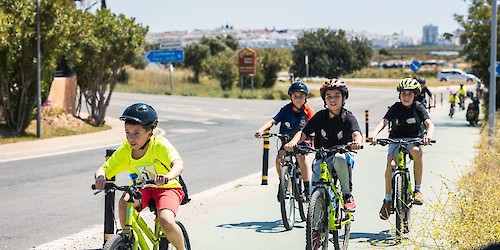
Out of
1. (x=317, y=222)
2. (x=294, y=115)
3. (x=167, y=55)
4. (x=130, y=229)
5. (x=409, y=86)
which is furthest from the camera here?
(x=167, y=55)

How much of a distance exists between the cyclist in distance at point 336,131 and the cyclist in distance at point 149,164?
2084 millimetres

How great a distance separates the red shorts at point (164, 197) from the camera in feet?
20.1

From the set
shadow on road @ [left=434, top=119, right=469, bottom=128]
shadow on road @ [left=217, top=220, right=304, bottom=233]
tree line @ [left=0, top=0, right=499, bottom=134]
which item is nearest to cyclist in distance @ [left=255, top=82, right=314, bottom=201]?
shadow on road @ [left=217, top=220, right=304, bottom=233]

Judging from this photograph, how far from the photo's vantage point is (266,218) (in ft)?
33.7

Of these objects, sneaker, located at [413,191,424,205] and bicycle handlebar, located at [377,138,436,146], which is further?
sneaker, located at [413,191,424,205]

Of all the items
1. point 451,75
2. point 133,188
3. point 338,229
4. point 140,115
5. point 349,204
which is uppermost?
point 140,115

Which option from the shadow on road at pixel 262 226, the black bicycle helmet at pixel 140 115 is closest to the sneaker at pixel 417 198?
the shadow on road at pixel 262 226

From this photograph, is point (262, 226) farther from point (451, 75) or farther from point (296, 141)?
point (451, 75)

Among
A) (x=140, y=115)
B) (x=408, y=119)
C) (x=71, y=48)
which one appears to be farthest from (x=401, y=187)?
(x=71, y=48)

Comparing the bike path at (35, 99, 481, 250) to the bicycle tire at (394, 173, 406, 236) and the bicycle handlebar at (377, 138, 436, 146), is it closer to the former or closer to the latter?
the bicycle tire at (394, 173, 406, 236)

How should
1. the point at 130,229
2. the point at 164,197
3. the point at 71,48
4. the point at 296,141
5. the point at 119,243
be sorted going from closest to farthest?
1. the point at 119,243
2. the point at 130,229
3. the point at 164,197
4. the point at 296,141
5. the point at 71,48

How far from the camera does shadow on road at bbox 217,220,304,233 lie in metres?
9.46

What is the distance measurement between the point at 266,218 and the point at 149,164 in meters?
4.28

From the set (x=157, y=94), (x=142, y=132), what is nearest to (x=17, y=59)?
(x=142, y=132)
